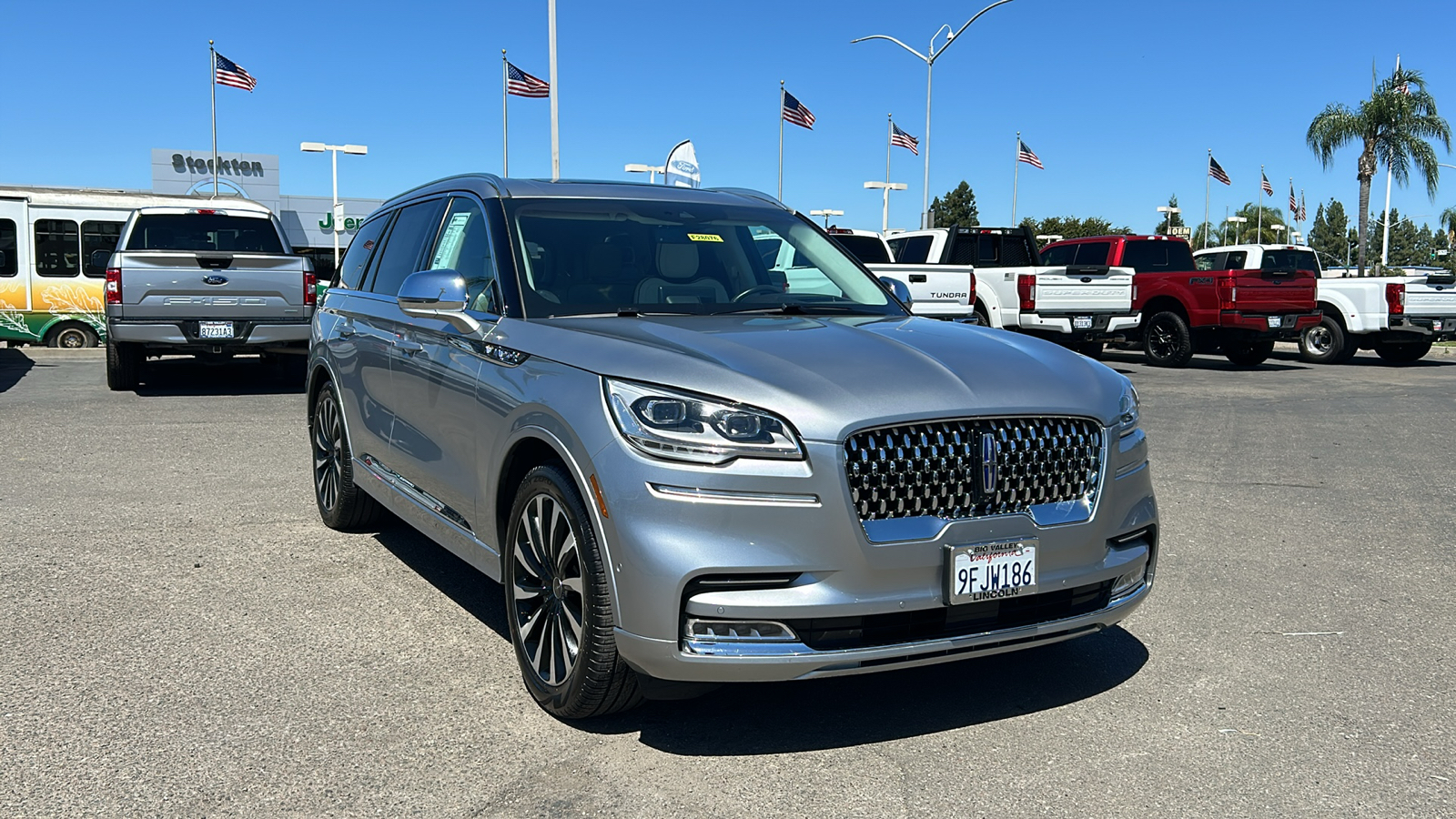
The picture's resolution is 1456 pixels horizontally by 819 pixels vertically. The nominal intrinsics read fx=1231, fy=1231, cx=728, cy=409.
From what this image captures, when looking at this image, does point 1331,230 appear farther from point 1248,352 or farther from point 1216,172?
point 1248,352

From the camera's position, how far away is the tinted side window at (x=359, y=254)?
6246mm

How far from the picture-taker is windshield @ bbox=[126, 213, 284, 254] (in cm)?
1330

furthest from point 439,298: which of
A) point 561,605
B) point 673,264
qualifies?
point 561,605

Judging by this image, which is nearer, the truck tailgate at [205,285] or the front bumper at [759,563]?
the front bumper at [759,563]

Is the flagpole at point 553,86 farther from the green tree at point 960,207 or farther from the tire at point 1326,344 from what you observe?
the green tree at point 960,207

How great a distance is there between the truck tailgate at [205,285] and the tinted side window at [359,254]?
21.7 feet

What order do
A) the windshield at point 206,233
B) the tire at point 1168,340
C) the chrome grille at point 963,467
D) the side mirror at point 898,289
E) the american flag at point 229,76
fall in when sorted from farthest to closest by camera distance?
1. the american flag at point 229,76
2. the tire at point 1168,340
3. the windshield at point 206,233
4. the side mirror at point 898,289
5. the chrome grille at point 963,467

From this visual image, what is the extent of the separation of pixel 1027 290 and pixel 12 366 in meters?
14.0

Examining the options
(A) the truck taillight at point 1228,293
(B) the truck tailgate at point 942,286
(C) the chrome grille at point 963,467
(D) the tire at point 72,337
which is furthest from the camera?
(D) the tire at point 72,337

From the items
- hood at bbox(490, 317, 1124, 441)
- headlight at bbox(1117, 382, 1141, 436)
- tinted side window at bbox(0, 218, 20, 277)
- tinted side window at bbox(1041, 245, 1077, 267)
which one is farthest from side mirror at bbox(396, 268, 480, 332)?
tinted side window at bbox(0, 218, 20, 277)

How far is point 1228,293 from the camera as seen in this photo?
18516 mm

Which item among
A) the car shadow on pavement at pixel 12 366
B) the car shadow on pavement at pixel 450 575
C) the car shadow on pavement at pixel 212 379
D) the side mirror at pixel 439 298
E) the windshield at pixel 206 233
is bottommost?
the car shadow on pavement at pixel 450 575

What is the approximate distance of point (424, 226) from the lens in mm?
5520

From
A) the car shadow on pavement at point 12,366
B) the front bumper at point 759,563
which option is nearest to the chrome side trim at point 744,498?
the front bumper at point 759,563
